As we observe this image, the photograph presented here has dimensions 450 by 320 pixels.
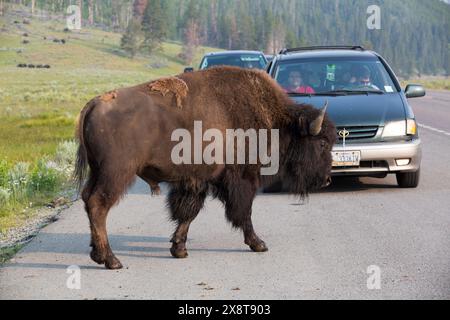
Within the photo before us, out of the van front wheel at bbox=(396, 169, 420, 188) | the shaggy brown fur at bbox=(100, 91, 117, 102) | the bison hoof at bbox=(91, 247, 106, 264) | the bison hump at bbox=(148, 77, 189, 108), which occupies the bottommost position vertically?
the van front wheel at bbox=(396, 169, 420, 188)

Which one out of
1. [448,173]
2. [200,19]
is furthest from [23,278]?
Answer: [200,19]

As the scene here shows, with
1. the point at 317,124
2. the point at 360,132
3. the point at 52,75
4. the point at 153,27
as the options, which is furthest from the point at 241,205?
the point at 153,27

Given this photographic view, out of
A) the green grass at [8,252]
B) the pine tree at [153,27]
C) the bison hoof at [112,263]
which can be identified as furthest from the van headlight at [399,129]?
the pine tree at [153,27]

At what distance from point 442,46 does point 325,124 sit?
168 metres

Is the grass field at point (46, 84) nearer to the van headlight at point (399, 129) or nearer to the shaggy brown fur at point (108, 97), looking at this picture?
the shaggy brown fur at point (108, 97)

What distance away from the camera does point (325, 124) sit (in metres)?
8.38

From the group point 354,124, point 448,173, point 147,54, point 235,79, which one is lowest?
point 147,54

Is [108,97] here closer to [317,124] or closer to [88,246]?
[88,246]

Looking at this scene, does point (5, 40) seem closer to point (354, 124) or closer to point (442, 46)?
point (442, 46)

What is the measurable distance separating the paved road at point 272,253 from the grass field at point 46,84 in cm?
178

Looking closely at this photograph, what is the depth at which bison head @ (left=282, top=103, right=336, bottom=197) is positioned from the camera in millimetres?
8234

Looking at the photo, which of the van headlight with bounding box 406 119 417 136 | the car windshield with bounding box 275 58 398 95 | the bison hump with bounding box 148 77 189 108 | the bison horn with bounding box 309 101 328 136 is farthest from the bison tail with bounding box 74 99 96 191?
the van headlight with bounding box 406 119 417 136

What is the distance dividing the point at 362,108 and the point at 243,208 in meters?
4.09

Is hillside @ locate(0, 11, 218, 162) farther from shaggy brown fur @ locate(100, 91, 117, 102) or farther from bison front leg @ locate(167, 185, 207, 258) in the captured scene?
shaggy brown fur @ locate(100, 91, 117, 102)
